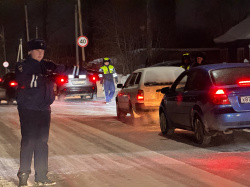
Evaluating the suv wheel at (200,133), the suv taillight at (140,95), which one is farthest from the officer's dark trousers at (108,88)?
the suv wheel at (200,133)

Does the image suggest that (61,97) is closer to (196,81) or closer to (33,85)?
(196,81)

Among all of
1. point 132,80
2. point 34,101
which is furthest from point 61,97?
point 34,101

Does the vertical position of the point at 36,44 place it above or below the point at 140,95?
above

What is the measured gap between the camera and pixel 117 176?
7.87 metres

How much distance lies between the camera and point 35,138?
7176 millimetres

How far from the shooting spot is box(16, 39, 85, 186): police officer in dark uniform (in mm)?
7070

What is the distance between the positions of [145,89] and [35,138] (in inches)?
317

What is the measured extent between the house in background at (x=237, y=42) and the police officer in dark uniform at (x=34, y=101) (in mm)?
28447

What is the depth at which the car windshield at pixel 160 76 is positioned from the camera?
606 inches

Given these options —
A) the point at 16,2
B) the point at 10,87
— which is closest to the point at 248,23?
the point at 10,87

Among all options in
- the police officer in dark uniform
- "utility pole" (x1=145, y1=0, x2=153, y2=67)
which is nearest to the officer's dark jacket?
the police officer in dark uniform

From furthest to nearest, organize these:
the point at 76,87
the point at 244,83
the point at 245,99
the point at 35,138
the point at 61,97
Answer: the point at 61,97 < the point at 76,87 < the point at 244,83 < the point at 245,99 < the point at 35,138

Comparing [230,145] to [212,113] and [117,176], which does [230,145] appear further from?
[117,176]

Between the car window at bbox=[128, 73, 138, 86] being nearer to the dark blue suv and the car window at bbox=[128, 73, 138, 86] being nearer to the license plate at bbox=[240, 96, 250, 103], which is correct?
the dark blue suv
